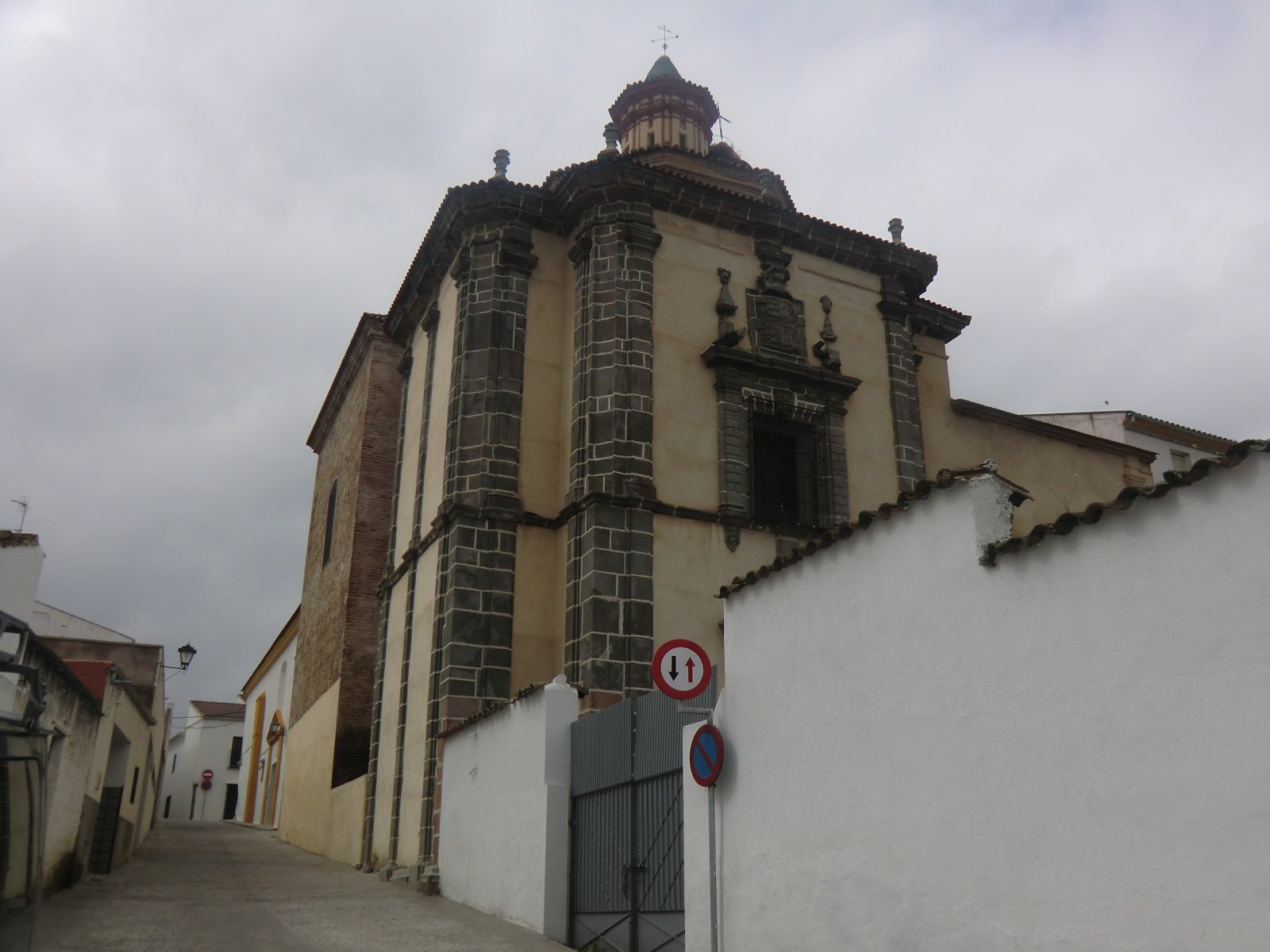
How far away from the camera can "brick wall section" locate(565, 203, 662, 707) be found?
13.9m

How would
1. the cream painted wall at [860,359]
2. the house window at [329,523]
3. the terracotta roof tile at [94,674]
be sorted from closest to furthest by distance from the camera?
the terracotta roof tile at [94,674]
the cream painted wall at [860,359]
the house window at [329,523]

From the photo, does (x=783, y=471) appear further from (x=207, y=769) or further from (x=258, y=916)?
(x=207, y=769)

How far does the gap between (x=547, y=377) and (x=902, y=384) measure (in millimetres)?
5661

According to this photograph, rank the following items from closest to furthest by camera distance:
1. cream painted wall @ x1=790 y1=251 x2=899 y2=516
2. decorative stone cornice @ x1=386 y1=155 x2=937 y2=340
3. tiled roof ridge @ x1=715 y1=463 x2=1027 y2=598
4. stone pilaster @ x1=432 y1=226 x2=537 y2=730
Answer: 1. tiled roof ridge @ x1=715 y1=463 x2=1027 y2=598
2. stone pilaster @ x1=432 y1=226 x2=537 y2=730
3. decorative stone cornice @ x1=386 y1=155 x2=937 y2=340
4. cream painted wall @ x1=790 y1=251 x2=899 y2=516

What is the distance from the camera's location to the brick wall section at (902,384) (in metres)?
17.4

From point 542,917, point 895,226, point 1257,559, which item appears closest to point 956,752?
point 1257,559

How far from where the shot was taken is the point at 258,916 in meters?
11.1

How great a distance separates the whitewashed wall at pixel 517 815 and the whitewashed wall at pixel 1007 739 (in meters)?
2.20

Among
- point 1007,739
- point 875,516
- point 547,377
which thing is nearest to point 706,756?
point 875,516

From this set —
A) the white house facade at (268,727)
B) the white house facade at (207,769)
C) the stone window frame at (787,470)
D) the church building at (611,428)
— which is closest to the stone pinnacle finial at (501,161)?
the church building at (611,428)

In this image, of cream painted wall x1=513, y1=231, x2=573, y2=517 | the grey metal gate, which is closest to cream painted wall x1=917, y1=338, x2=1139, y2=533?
cream painted wall x1=513, y1=231, x2=573, y2=517

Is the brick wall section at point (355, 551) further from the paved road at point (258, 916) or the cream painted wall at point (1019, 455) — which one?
the cream painted wall at point (1019, 455)

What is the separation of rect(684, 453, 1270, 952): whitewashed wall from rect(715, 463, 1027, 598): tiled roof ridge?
67 millimetres

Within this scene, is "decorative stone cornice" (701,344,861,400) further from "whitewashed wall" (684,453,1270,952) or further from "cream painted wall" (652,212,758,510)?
"whitewashed wall" (684,453,1270,952)
